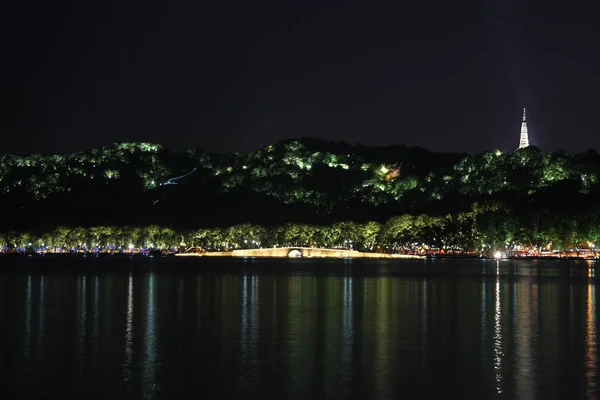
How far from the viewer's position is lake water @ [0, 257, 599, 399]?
23359 millimetres

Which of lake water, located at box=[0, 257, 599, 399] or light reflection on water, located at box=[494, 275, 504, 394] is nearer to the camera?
lake water, located at box=[0, 257, 599, 399]

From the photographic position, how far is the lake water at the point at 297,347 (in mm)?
23359

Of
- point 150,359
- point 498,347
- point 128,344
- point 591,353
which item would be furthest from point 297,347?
point 591,353

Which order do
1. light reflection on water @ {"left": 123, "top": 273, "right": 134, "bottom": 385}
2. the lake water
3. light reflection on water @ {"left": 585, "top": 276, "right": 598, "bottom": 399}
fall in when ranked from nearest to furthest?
1. the lake water
2. light reflection on water @ {"left": 585, "top": 276, "right": 598, "bottom": 399}
3. light reflection on water @ {"left": 123, "top": 273, "right": 134, "bottom": 385}

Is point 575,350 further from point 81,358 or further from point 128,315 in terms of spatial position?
point 128,315

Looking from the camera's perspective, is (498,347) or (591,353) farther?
(498,347)

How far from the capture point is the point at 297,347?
30641mm

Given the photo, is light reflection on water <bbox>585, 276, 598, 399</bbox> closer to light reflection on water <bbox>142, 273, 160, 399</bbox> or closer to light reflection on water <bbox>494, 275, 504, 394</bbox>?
light reflection on water <bbox>494, 275, 504, 394</bbox>

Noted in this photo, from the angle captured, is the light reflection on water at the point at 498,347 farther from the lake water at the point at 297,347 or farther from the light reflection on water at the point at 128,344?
the light reflection on water at the point at 128,344

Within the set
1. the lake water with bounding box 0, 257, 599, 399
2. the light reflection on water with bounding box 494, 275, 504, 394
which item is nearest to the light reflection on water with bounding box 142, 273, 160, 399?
the lake water with bounding box 0, 257, 599, 399

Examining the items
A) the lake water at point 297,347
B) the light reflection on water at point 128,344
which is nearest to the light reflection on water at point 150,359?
the lake water at point 297,347

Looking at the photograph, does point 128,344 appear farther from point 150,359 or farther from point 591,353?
point 591,353

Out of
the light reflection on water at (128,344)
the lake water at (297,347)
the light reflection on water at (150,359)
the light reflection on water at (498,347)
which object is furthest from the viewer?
the light reflection on water at (128,344)

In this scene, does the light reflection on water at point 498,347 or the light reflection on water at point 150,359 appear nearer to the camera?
the light reflection on water at point 150,359
